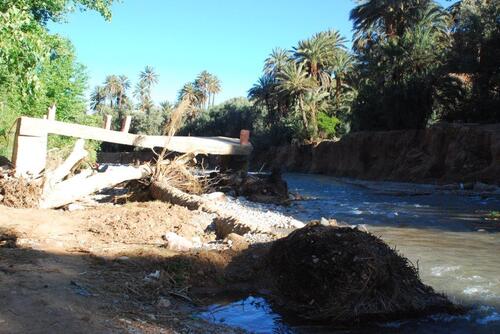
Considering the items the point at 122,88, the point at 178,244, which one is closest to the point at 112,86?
the point at 122,88

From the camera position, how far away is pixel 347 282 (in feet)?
16.7

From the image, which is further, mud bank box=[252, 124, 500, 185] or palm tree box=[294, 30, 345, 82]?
palm tree box=[294, 30, 345, 82]

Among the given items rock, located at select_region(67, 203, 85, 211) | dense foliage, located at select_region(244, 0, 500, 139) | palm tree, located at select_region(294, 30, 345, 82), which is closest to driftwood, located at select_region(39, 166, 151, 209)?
rock, located at select_region(67, 203, 85, 211)

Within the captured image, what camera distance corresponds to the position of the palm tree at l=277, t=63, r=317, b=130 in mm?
58562

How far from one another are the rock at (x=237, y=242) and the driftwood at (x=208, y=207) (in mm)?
705

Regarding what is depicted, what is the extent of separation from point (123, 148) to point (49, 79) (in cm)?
6229

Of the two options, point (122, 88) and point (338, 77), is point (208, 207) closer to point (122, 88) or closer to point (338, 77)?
point (338, 77)

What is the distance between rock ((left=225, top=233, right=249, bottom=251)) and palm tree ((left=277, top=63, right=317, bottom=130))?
164 feet

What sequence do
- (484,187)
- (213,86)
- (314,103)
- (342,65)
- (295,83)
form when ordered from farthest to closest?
(213,86)
(342,65)
(295,83)
(314,103)
(484,187)

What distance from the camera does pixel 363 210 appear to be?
1673 cm

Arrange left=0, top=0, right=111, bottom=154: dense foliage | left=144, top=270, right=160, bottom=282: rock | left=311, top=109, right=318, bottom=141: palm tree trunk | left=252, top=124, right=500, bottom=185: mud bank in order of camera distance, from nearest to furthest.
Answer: left=144, top=270, right=160, bottom=282: rock
left=0, top=0, right=111, bottom=154: dense foliage
left=252, top=124, right=500, bottom=185: mud bank
left=311, top=109, right=318, bottom=141: palm tree trunk

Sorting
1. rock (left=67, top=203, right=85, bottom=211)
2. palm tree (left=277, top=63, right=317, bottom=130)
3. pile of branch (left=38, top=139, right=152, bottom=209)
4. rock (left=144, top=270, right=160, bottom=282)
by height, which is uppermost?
palm tree (left=277, top=63, right=317, bottom=130)

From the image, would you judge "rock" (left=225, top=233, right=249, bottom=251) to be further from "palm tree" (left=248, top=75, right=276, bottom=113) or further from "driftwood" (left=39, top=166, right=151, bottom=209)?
"palm tree" (left=248, top=75, right=276, bottom=113)

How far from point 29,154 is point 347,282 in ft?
31.3
